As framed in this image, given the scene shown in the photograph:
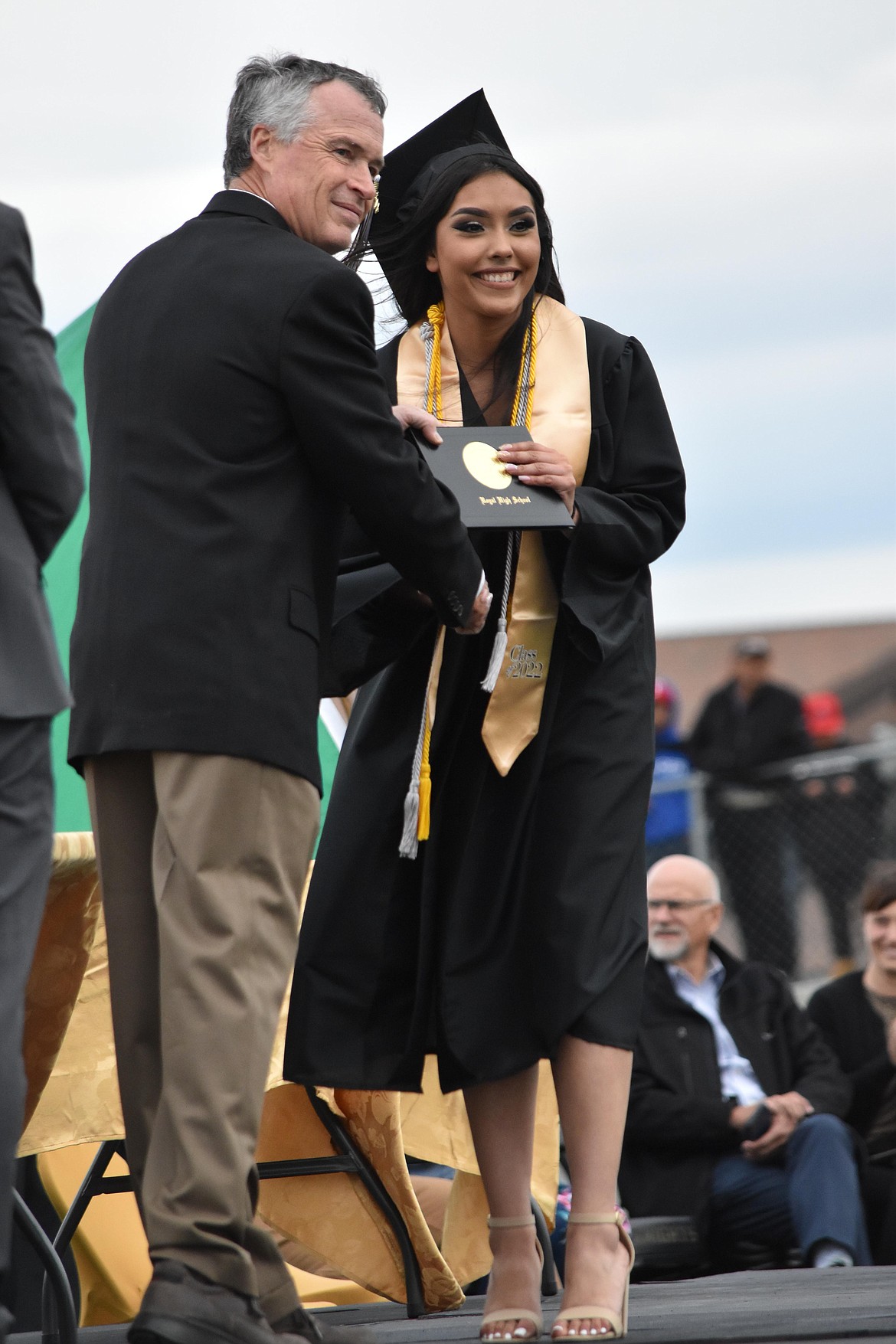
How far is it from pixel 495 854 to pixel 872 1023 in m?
2.85

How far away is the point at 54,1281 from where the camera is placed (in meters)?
3.24

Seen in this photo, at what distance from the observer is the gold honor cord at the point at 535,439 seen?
10.6 feet

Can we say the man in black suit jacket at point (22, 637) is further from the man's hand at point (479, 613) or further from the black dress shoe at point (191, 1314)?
the man's hand at point (479, 613)

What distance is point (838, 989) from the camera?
228 inches

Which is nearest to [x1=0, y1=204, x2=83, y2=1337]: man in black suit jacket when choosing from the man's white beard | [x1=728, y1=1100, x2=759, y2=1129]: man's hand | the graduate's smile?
the graduate's smile

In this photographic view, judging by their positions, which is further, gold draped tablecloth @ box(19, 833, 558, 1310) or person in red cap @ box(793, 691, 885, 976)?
person in red cap @ box(793, 691, 885, 976)

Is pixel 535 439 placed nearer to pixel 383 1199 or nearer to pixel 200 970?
pixel 200 970

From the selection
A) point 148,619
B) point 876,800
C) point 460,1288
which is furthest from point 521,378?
point 876,800

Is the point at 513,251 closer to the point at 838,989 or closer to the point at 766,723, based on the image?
the point at 838,989

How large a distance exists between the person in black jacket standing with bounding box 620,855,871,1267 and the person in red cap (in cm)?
356

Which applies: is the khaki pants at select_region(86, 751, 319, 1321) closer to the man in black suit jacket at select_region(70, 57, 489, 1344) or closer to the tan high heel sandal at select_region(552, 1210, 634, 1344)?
the man in black suit jacket at select_region(70, 57, 489, 1344)

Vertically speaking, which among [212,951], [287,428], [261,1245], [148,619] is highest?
[287,428]

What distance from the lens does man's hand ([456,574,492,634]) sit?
3.03 metres

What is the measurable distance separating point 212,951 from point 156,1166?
32 centimetres
